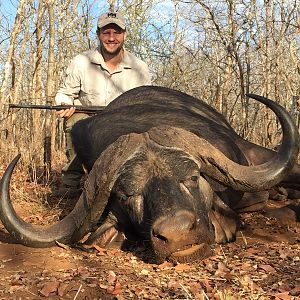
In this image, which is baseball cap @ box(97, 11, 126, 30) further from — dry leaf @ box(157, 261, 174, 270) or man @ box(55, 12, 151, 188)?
dry leaf @ box(157, 261, 174, 270)

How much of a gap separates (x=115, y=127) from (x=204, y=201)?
4.32 feet

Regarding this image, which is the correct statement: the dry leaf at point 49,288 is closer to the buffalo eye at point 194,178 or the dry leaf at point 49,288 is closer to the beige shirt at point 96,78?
the buffalo eye at point 194,178

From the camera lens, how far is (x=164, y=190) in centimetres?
331

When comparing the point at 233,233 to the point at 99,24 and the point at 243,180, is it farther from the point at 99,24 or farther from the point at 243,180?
the point at 99,24

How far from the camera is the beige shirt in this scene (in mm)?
6602

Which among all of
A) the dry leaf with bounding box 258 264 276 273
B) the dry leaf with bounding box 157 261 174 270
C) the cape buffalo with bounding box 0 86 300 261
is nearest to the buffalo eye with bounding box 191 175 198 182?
the cape buffalo with bounding box 0 86 300 261

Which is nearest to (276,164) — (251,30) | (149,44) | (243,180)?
(243,180)

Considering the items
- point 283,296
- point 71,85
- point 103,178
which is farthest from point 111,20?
point 283,296

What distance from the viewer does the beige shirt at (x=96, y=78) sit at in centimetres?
660

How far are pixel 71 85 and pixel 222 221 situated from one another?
11.8 ft

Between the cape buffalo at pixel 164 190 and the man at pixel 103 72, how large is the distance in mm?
2433

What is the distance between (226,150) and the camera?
4.16 meters

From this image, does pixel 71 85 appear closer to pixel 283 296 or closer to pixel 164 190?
pixel 164 190

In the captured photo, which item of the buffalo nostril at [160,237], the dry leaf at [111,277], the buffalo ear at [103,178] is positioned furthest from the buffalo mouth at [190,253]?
the buffalo ear at [103,178]
